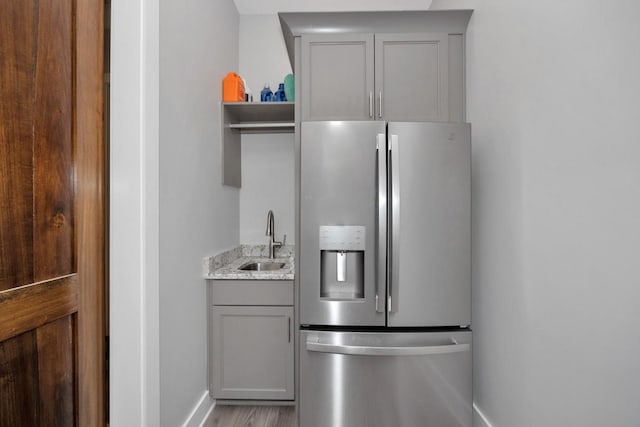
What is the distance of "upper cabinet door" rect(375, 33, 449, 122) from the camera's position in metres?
2.06

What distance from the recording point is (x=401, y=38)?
206cm

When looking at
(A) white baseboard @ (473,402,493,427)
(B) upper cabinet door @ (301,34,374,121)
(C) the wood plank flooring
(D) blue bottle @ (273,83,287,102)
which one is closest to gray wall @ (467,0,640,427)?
(A) white baseboard @ (473,402,493,427)

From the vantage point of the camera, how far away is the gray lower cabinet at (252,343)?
2199mm

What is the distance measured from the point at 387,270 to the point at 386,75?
1.18m

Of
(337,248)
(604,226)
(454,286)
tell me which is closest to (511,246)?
(454,286)

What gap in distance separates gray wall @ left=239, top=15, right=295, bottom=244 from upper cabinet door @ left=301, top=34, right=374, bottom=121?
102cm

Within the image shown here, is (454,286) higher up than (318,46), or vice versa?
(318,46)

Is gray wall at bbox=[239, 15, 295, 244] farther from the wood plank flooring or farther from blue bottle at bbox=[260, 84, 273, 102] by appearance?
the wood plank flooring

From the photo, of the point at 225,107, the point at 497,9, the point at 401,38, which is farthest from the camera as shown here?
the point at 225,107

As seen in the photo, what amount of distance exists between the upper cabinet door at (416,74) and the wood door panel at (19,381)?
1.88 m

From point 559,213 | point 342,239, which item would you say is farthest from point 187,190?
point 559,213

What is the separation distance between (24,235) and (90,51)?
583 millimetres

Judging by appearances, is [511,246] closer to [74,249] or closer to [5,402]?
[74,249]

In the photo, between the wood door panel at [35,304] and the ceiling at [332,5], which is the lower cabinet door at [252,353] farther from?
the ceiling at [332,5]
